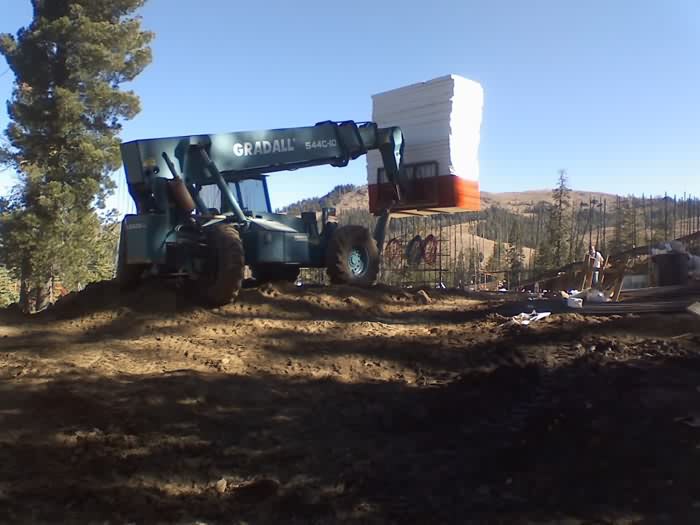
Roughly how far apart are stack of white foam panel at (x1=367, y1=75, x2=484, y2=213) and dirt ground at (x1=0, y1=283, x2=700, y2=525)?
375 centimetres

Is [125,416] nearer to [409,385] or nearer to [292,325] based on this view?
[409,385]

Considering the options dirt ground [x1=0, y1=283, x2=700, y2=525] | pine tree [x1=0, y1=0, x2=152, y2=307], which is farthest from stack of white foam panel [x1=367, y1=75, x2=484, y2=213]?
pine tree [x1=0, y1=0, x2=152, y2=307]

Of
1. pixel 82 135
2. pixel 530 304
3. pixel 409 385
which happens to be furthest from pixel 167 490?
pixel 82 135

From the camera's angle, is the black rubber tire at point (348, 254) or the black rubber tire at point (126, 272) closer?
the black rubber tire at point (126, 272)

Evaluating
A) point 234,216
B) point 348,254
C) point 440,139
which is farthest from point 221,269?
point 440,139

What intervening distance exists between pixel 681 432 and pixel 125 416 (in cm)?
417

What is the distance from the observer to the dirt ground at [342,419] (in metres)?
Answer: 3.88

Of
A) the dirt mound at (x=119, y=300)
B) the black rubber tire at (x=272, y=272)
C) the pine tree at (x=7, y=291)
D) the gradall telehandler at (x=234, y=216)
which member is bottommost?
the pine tree at (x=7, y=291)

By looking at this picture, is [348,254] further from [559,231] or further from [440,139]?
[559,231]

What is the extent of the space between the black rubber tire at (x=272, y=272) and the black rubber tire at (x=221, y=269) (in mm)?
2014

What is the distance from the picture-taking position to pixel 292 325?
8883 mm

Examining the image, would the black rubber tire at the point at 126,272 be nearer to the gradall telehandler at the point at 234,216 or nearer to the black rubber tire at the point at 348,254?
the gradall telehandler at the point at 234,216

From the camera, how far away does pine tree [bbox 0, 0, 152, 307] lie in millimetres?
16484

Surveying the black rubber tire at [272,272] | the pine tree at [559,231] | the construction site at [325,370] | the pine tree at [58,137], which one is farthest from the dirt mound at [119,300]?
the pine tree at [559,231]
